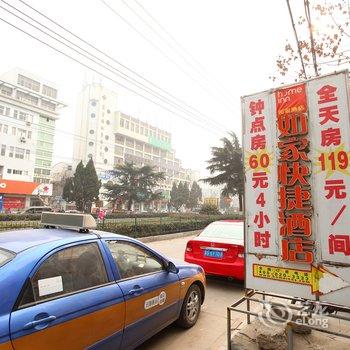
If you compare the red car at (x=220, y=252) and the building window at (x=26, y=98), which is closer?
the red car at (x=220, y=252)

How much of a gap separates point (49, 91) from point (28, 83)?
4465 millimetres

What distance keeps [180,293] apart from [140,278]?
90 centimetres

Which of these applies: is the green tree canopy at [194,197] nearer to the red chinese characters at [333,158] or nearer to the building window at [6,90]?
the building window at [6,90]

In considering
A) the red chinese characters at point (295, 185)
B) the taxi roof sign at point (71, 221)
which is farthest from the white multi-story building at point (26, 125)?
the red chinese characters at point (295, 185)

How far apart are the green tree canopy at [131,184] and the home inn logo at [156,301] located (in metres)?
49.9

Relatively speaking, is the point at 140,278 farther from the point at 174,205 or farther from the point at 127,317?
the point at 174,205

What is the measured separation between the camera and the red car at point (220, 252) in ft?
20.2

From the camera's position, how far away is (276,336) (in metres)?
3.34

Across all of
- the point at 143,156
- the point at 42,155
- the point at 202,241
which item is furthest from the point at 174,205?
the point at 202,241

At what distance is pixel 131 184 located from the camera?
177 feet

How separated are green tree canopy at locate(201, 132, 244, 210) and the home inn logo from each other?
27646 mm

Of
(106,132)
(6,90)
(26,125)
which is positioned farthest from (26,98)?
(106,132)

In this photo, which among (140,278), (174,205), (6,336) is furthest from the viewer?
(174,205)

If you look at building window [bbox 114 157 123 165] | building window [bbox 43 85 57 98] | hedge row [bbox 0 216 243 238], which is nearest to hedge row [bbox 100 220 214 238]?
hedge row [bbox 0 216 243 238]
